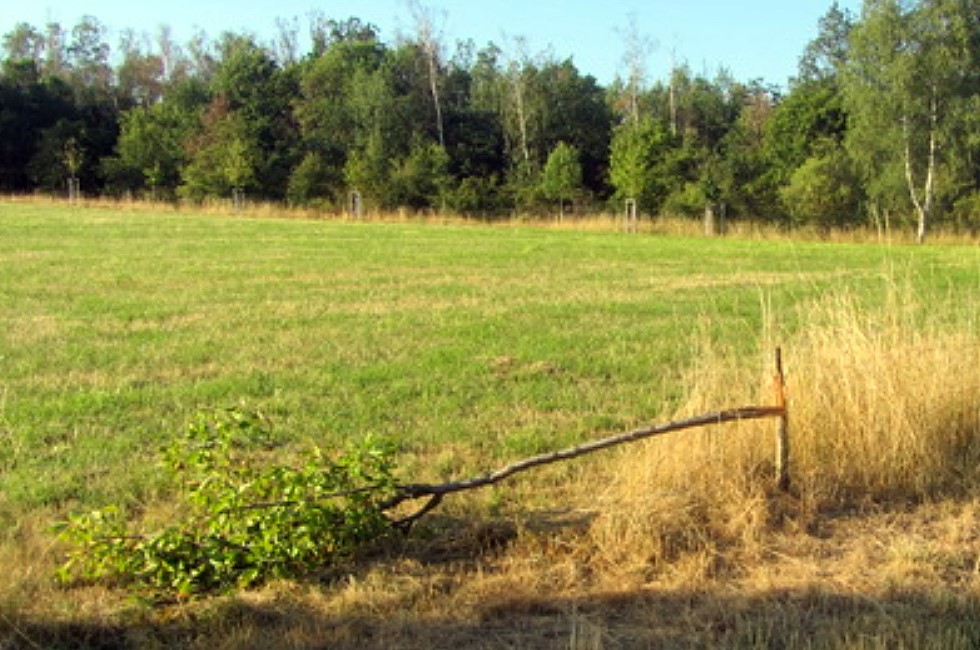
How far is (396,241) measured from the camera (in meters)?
28.1

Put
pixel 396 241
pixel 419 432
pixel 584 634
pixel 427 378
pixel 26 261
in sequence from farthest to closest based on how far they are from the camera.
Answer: pixel 396 241, pixel 26 261, pixel 427 378, pixel 419 432, pixel 584 634

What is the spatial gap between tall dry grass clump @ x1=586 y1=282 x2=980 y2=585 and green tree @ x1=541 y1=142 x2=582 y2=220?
41857 mm

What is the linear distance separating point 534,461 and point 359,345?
219 inches

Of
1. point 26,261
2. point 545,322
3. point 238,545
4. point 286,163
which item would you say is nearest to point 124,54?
point 286,163

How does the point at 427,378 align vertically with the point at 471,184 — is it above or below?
below

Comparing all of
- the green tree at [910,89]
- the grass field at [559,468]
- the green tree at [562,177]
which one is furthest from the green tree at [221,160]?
the grass field at [559,468]

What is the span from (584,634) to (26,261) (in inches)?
710

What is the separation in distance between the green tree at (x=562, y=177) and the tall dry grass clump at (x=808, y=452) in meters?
41.9

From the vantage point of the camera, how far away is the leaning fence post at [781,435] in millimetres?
5371

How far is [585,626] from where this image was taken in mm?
4004

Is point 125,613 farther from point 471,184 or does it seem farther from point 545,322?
point 471,184

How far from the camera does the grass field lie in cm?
409

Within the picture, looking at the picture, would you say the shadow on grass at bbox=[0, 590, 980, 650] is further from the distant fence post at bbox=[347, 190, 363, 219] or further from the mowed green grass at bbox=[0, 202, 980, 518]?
the distant fence post at bbox=[347, 190, 363, 219]

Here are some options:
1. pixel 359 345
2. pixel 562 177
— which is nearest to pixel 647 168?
pixel 562 177
